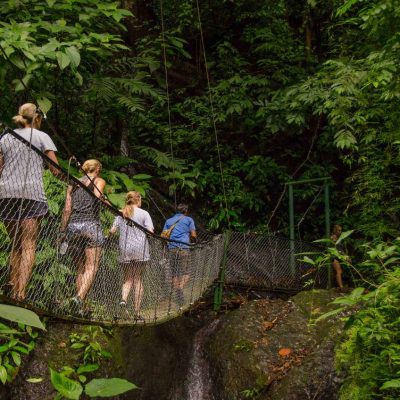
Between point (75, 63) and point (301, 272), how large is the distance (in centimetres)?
447

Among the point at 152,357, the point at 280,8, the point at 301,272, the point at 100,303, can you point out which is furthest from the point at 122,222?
the point at 280,8

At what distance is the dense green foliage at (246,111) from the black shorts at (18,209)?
6.87 ft

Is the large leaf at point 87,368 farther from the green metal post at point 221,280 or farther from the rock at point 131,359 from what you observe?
the green metal post at point 221,280

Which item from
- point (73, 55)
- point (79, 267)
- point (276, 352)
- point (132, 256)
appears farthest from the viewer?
point (276, 352)

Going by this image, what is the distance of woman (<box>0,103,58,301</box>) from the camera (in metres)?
2.23

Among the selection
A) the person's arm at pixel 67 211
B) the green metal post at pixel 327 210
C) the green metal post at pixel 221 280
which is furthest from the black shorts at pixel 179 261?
the green metal post at pixel 327 210

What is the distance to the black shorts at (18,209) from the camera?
7.40ft

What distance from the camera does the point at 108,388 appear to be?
706 millimetres

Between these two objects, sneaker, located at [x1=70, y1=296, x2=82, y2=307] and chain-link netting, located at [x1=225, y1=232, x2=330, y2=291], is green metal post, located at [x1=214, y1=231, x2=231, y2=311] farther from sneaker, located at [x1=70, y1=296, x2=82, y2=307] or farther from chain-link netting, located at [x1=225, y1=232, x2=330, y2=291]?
sneaker, located at [x1=70, y1=296, x2=82, y2=307]

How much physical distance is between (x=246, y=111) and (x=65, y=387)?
264 inches

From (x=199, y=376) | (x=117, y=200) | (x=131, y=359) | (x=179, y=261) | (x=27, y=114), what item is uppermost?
(x=27, y=114)

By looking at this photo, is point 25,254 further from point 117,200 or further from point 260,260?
point 260,260

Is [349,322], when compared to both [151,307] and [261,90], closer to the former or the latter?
[151,307]

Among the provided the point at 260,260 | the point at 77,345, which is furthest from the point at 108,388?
the point at 260,260
